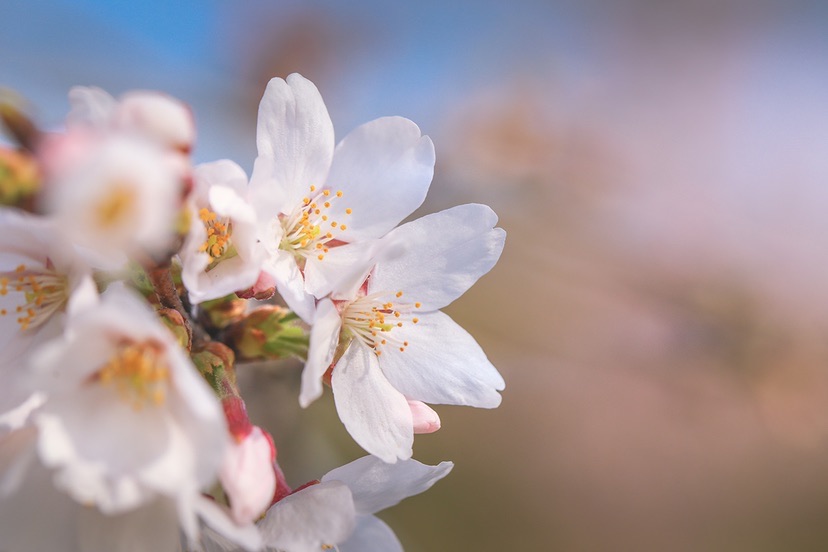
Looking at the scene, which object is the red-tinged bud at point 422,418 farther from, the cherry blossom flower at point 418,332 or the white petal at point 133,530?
the white petal at point 133,530

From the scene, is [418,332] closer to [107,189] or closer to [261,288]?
[261,288]

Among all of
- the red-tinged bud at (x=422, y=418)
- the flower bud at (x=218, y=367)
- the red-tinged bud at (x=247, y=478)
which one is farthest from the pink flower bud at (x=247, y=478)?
the red-tinged bud at (x=422, y=418)

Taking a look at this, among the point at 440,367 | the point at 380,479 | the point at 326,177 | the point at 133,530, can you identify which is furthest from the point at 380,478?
the point at 326,177

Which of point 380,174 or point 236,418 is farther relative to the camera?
point 380,174

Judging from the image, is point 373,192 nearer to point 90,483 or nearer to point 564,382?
point 90,483

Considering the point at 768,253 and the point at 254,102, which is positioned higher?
the point at 254,102

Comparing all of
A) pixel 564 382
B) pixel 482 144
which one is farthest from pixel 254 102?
pixel 564 382
